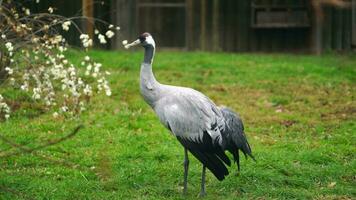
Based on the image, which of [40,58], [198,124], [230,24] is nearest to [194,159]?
[198,124]

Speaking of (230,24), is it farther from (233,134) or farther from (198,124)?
(198,124)

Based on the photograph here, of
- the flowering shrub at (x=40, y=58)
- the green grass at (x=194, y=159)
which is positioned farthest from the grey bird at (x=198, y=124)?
the flowering shrub at (x=40, y=58)

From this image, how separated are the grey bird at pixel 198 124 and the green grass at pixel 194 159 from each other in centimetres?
51

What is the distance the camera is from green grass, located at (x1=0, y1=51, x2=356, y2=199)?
7.28 meters

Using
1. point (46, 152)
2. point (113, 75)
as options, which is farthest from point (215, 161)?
point (113, 75)

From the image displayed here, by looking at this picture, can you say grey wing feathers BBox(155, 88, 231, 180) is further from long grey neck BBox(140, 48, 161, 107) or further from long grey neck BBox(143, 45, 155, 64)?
long grey neck BBox(143, 45, 155, 64)

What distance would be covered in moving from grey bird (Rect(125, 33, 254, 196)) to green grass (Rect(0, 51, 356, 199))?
0.51 m

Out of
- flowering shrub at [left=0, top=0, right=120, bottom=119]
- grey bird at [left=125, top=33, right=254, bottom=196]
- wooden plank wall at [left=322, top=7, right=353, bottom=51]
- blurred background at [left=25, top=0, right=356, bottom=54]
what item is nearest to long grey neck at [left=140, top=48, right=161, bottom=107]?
grey bird at [left=125, top=33, right=254, bottom=196]

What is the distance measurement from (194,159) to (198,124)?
6.02 ft

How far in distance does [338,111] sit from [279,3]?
811cm

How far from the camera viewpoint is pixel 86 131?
386 inches

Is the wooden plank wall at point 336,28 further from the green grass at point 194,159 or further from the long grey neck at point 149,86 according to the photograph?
the long grey neck at point 149,86

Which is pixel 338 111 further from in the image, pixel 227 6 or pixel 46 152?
pixel 227 6

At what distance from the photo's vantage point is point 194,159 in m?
8.55
